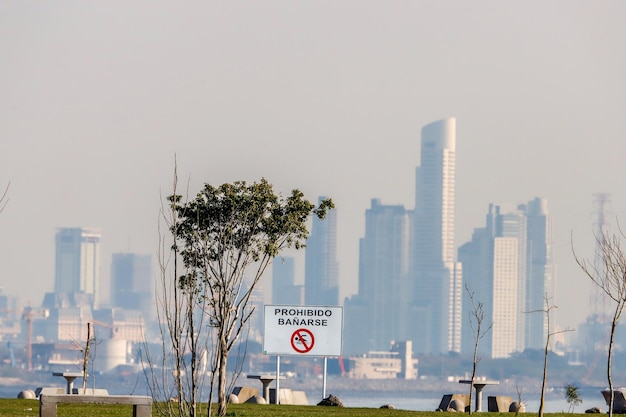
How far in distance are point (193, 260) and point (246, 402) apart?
9051 millimetres

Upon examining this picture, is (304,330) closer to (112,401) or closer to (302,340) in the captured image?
(302,340)

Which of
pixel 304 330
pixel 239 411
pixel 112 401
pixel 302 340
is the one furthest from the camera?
pixel 304 330

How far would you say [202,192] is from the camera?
38.1 metres

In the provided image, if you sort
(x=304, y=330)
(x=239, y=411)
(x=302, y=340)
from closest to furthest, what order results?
1. (x=239, y=411)
2. (x=302, y=340)
3. (x=304, y=330)

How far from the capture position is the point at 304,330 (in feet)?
181

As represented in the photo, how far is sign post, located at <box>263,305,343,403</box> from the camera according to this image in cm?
5434

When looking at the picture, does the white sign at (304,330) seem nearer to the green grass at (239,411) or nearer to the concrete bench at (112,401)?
the green grass at (239,411)

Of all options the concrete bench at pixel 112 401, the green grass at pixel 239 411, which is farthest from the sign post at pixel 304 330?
the concrete bench at pixel 112 401

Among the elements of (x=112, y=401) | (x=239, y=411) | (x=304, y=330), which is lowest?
(x=239, y=411)

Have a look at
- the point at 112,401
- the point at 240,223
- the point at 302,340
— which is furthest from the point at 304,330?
the point at 112,401

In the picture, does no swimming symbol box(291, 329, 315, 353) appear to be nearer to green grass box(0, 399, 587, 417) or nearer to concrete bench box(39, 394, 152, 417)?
green grass box(0, 399, 587, 417)

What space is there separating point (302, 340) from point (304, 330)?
0.44 m

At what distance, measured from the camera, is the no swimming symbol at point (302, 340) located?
5464cm

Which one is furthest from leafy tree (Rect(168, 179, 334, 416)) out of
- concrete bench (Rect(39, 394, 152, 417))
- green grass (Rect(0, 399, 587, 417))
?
concrete bench (Rect(39, 394, 152, 417))
